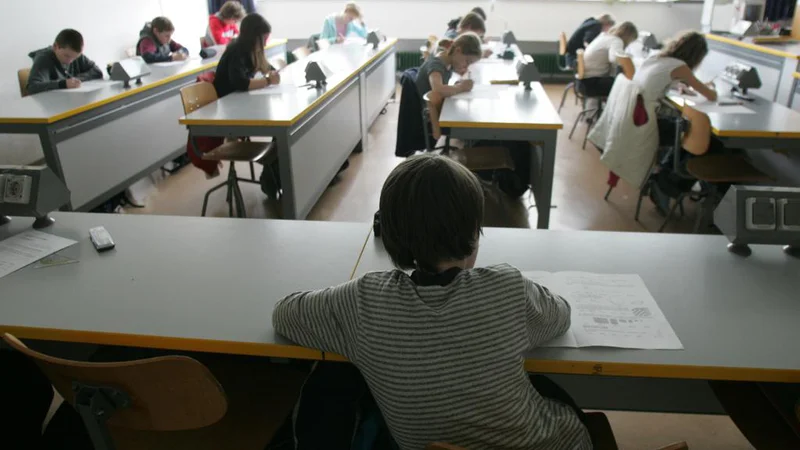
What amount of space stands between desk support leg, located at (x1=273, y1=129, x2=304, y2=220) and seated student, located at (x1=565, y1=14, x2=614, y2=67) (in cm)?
422

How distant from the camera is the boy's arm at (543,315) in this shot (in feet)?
3.34

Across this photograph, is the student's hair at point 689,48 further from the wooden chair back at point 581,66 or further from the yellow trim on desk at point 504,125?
the wooden chair back at point 581,66

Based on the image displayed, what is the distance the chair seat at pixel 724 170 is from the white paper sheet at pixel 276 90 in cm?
228

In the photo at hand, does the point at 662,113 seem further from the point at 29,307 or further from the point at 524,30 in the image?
the point at 524,30

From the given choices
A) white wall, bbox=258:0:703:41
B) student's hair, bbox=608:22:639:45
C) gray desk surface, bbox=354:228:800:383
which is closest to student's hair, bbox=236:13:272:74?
gray desk surface, bbox=354:228:800:383

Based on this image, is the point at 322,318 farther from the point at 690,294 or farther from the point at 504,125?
the point at 504,125

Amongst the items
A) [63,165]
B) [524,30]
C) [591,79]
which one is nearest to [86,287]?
[63,165]

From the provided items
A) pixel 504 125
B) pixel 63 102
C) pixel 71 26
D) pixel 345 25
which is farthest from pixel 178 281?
pixel 345 25

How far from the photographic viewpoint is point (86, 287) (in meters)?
1.33

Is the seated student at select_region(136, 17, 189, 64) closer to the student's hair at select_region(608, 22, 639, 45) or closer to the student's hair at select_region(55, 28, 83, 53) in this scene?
the student's hair at select_region(55, 28, 83, 53)

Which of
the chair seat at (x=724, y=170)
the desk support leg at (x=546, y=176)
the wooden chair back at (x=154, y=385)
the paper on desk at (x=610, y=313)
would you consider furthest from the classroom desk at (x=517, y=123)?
the wooden chair back at (x=154, y=385)

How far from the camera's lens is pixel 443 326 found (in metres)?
0.94

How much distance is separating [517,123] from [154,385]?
7.15 ft

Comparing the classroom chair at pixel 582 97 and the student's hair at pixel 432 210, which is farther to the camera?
the classroom chair at pixel 582 97
